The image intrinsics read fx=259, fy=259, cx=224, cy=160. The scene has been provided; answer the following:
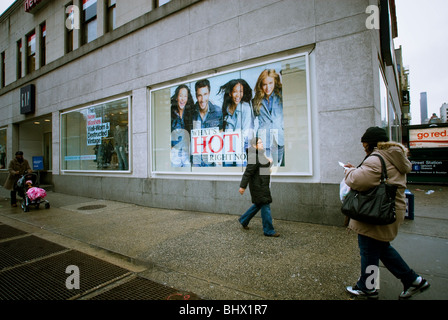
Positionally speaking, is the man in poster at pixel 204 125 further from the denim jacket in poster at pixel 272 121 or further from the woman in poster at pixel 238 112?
the denim jacket in poster at pixel 272 121

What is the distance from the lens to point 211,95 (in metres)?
7.63

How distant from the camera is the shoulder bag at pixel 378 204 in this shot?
2447 mm

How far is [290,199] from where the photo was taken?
606cm

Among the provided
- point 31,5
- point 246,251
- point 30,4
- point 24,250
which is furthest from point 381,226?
point 30,4

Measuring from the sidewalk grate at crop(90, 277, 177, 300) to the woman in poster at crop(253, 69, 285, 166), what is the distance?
165 inches

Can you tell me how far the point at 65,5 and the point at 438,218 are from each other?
53.5 feet

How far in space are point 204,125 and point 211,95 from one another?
90cm

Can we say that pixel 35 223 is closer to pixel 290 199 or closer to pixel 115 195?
pixel 115 195

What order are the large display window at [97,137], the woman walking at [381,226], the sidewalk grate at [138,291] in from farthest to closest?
the large display window at [97,137] < the sidewalk grate at [138,291] < the woman walking at [381,226]

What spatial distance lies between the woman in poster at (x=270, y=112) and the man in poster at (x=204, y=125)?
4.07 ft

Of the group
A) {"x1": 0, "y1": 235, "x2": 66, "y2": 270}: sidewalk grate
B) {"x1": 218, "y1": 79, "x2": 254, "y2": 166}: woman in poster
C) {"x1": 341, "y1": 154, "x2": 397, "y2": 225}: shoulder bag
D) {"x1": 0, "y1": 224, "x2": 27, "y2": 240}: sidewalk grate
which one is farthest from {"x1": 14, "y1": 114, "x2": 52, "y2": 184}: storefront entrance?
{"x1": 341, "y1": 154, "x2": 397, "y2": 225}: shoulder bag

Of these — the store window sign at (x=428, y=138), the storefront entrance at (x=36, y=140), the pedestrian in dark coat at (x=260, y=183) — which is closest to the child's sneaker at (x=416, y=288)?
the pedestrian in dark coat at (x=260, y=183)

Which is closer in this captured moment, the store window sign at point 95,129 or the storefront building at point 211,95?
the storefront building at point 211,95
